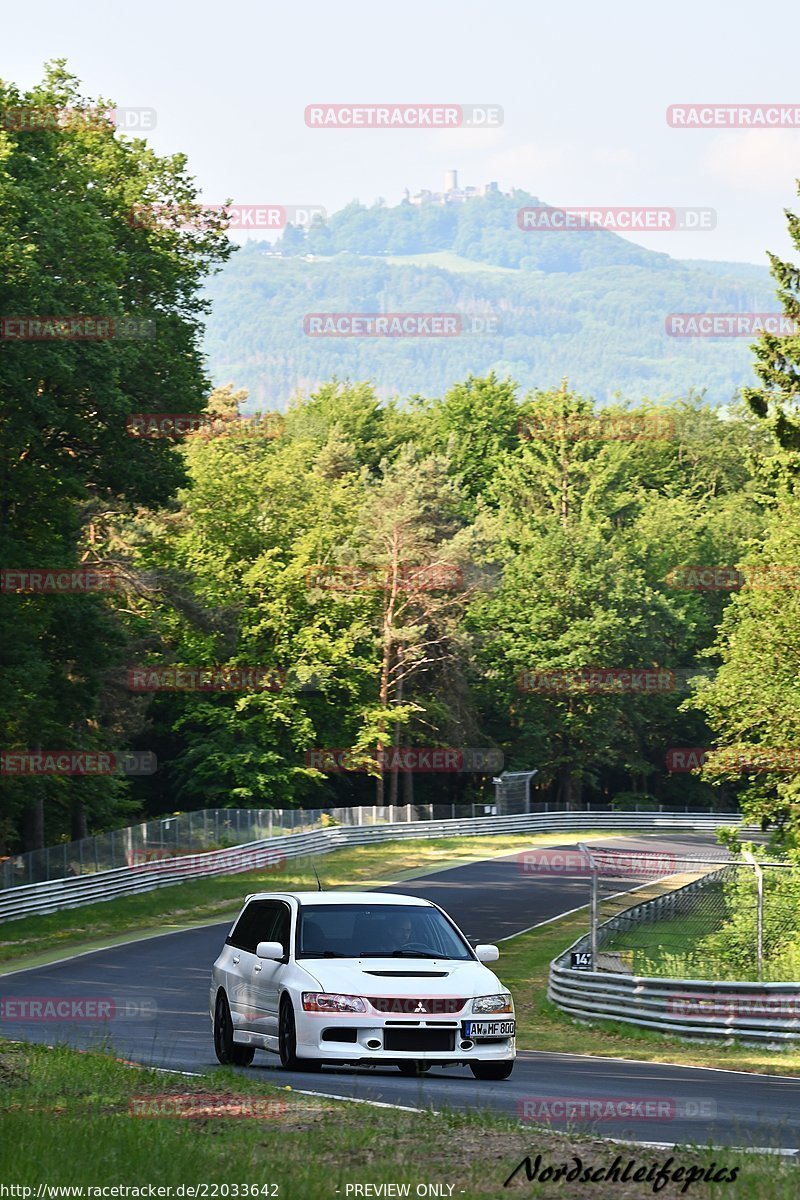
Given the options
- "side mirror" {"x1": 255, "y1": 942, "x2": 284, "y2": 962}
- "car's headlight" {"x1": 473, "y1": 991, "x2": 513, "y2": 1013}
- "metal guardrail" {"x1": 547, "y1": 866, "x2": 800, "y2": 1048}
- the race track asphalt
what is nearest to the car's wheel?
the race track asphalt

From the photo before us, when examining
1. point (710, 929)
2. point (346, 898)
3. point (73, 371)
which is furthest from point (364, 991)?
point (73, 371)

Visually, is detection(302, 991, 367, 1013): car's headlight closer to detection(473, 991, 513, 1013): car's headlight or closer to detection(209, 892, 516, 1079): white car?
detection(209, 892, 516, 1079): white car

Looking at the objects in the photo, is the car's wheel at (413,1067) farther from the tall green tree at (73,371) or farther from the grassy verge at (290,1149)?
the tall green tree at (73,371)

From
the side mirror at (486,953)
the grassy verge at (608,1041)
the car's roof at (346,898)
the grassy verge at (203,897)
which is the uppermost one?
the car's roof at (346,898)

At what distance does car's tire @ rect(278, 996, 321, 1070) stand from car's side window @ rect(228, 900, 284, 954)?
3.18ft

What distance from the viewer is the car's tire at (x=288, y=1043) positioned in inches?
572

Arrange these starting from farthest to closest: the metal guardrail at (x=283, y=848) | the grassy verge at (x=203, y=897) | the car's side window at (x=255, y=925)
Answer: the metal guardrail at (x=283, y=848) → the grassy verge at (x=203, y=897) → the car's side window at (x=255, y=925)

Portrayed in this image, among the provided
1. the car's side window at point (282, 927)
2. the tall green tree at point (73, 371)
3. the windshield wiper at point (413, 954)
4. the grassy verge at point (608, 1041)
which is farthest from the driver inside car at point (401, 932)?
the tall green tree at point (73, 371)

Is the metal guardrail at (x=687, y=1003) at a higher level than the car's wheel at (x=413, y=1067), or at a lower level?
lower

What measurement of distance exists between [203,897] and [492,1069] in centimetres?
3434

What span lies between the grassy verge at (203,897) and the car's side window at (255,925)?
18.6 m

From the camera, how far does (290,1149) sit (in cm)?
973

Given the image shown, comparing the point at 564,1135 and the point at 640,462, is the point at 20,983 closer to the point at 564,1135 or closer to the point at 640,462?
the point at 564,1135

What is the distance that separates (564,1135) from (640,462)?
105731 millimetres
